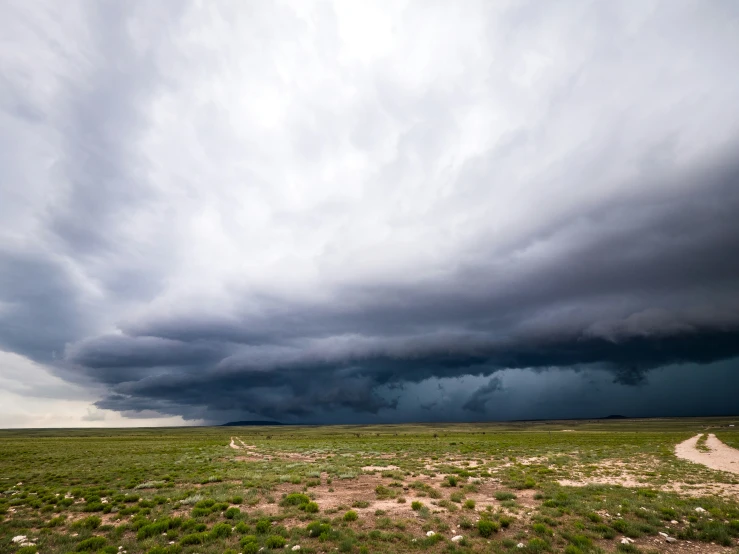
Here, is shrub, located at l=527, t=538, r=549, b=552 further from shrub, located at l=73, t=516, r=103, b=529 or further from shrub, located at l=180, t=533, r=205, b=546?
shrub, located at l=73, t=516, r=103, b=529

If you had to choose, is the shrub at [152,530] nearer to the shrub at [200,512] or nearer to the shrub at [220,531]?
the shrub at [200,512]

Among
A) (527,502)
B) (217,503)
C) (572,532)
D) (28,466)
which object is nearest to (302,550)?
(217,503)

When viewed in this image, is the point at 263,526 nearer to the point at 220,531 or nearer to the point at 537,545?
the point at 220,531

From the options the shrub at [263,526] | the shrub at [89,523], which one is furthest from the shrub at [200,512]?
the shrub at [89,523]

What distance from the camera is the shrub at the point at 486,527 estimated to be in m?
15.1

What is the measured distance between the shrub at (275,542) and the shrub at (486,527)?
8408 mm

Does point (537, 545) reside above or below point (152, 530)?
below

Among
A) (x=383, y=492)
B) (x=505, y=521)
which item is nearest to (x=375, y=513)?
(x=383, y=492)

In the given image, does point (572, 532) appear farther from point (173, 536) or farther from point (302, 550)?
point (173, 536)

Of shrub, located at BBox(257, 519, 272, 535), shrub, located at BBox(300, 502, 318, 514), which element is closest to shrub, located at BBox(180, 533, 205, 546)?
shrub, located at BBox(257, 519, 272, 535)

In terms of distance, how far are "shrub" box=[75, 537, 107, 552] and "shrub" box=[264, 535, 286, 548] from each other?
7.14 metres

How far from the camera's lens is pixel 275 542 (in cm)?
1411

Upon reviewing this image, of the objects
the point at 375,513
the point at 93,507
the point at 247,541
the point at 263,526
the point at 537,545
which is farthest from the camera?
the point at 93,507

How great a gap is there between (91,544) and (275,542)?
804cm
